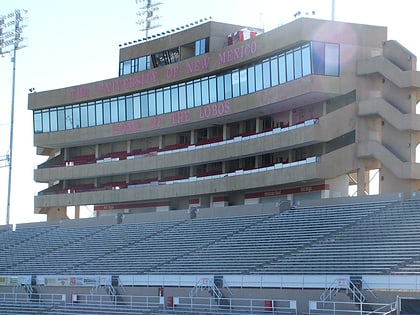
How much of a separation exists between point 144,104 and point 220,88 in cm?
573

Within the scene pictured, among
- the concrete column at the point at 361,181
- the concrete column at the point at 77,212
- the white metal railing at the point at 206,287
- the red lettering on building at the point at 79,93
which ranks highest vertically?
the red lettering on building at the point at 79,93

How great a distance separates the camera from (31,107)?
51.5 m

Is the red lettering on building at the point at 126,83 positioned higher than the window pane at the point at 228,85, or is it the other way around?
the red lettering on building at the point at 126,83

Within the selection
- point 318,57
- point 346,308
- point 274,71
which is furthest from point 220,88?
point 346,308

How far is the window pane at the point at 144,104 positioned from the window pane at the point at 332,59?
1202 centimetres

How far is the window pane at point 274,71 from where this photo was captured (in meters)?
37.7

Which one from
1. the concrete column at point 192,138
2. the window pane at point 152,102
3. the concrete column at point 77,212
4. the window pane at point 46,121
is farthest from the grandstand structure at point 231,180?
the concrete column at point 77,212

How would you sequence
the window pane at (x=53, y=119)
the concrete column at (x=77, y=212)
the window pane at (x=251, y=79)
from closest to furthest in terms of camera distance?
the window pane at (x=251, y=79) < the window pane at (x=53, y=119) < the concrete column at (x=77, y=212)

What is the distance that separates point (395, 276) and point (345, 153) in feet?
38.6

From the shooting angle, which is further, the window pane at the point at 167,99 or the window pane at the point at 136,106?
the window pane at the point at 136,106

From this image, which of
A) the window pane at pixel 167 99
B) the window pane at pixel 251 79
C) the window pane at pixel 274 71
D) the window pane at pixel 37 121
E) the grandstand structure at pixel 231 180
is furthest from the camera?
the window pane at pixel 37 121

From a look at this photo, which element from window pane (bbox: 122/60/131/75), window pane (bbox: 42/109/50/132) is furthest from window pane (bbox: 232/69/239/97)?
window pane (bbox: 42/109/50/132)

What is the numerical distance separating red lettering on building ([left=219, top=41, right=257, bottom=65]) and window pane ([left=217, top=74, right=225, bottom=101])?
740mm

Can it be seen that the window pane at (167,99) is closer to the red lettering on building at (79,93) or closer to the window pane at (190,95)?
the window pane at (190,95)
